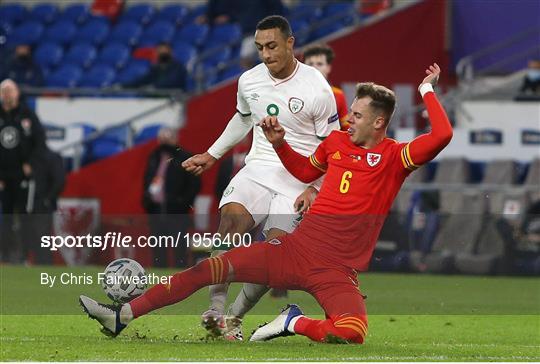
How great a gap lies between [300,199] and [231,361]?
176cm

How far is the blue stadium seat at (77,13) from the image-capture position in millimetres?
26875

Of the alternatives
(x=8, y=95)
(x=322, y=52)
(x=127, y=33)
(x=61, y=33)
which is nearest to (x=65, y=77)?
(x=127, y=33)

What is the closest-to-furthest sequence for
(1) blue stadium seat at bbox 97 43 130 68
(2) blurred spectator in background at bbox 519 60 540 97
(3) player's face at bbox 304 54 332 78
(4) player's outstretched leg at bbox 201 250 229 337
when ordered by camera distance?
(4) player's outstretched leg at bbox 201 250 229 337
(3) player's face at bbox 304 54 332 78
(2) blurred spectator in background at bbox 519 60 540 97
(1) blue stadium seat at bbox 97 43 130 68

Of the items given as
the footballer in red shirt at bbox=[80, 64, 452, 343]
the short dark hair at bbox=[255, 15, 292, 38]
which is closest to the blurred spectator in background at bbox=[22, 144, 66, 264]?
the short dark hair at bbox=[255, 15, 292, 38]

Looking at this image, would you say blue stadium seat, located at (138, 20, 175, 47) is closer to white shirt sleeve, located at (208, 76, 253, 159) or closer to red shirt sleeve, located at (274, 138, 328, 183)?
white shirt sleeve, located at (208, 76, 253, 159)

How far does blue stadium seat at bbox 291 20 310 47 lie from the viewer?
21.9 meters

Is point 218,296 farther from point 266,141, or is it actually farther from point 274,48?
point 274,48

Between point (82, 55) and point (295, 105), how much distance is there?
15993 millimetres

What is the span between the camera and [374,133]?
30.6ft

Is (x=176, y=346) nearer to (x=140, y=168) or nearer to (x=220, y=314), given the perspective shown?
(x=220, y=314)

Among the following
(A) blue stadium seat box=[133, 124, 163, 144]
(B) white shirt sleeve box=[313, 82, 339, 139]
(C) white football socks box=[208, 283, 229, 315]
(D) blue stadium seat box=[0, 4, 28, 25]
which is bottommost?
(C) white football socks box=[208, 283, 229, 315]

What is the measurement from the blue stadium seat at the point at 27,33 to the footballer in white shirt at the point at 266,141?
1660 cm

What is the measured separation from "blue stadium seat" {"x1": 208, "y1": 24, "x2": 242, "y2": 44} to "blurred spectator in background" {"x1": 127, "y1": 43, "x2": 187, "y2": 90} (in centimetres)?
228

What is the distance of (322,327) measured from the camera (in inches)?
358
